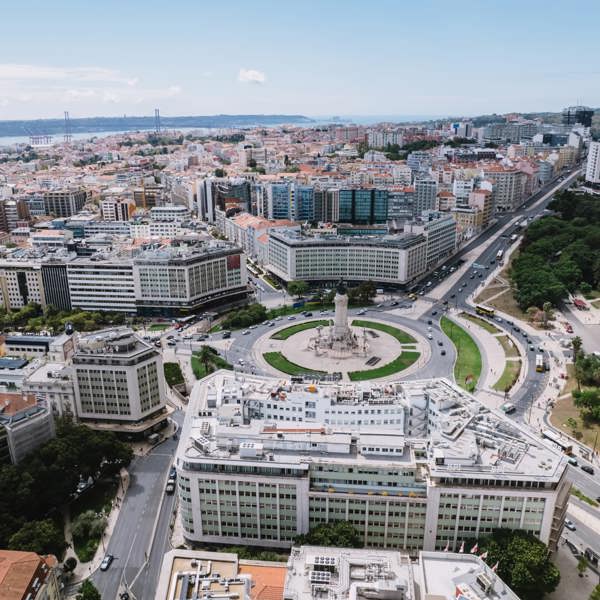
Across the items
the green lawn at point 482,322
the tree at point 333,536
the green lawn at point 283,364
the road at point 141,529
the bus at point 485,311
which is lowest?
the road at point 141,529

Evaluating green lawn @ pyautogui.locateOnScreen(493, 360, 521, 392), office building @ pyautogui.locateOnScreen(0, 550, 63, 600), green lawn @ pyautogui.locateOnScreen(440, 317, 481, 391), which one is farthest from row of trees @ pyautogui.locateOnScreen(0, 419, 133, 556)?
green lawn @ pyautogui.locateOnScreen(493, 360, 521, 392)

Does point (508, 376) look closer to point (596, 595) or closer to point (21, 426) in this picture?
point (596, 595)

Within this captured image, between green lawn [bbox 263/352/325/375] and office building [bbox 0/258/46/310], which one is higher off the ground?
office building [bbox 0/258/46/310]

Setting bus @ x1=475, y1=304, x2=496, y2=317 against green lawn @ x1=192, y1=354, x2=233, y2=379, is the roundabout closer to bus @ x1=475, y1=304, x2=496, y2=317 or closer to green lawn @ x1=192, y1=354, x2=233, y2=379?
green lawn @ x1=192, y1=354, x2=233, y2=379

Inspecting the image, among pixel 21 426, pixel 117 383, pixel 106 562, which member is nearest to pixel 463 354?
pixel 117 383

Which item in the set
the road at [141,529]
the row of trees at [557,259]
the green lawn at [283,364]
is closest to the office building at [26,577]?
the road at [141,529]

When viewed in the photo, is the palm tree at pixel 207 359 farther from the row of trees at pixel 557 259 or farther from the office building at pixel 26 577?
the row of trees at pixel 557 259
